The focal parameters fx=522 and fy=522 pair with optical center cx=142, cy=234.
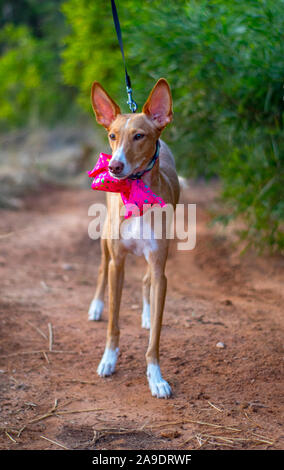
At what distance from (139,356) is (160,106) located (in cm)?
190

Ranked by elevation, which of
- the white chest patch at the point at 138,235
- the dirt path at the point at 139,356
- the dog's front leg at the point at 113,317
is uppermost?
the white chest patch at the point at 138,235

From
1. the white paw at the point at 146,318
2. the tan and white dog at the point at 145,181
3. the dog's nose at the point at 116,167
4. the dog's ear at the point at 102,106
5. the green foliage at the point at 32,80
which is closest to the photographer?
the dog's nose at the point at 116,167

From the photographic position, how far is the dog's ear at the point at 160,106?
341 centimetres

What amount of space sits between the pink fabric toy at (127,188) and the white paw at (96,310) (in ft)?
5.15

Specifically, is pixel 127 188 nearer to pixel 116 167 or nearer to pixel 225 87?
pixel 116 167

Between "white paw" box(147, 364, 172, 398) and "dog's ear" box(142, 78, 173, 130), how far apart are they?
1653 mm

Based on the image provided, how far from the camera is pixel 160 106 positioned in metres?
3.45

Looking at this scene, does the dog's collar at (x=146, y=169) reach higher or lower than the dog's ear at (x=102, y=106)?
lower

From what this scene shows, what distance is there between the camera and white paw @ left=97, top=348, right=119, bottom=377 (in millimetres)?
3793

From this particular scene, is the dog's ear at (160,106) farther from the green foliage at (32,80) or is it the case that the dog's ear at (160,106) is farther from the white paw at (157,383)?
the green foliage at (32,80)

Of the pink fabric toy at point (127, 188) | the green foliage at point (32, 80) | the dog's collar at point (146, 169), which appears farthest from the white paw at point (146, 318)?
the green foliage at point (32, 80)

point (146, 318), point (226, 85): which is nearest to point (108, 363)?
point (146, 318)

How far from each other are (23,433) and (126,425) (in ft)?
1.96
